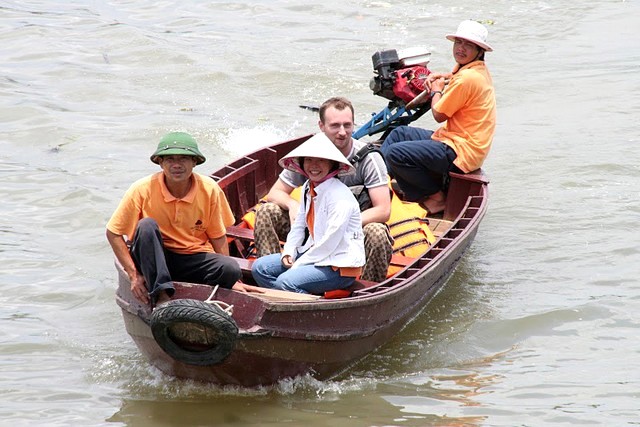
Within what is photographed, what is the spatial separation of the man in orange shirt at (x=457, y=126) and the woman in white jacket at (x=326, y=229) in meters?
2.47

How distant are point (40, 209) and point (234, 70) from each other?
5808mm

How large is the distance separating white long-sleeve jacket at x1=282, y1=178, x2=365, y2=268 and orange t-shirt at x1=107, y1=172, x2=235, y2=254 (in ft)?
1.96

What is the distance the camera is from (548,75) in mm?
16031

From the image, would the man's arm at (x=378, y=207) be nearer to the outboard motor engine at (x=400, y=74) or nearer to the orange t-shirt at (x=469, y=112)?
the orange t-shirt at (x=469, y=112)

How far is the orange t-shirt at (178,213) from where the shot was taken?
6.66m

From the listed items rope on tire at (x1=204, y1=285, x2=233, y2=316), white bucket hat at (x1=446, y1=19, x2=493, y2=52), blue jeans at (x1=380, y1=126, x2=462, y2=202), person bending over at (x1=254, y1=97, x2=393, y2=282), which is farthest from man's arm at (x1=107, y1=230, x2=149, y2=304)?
white bucket hat at (x1=446, y1=19, x2=493, y2=52)

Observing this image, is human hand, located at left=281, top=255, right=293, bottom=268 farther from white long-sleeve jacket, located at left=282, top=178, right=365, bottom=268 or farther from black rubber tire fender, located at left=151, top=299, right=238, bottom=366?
black rubber tire fender, located at left=151, top=299, right=238, bottom=366

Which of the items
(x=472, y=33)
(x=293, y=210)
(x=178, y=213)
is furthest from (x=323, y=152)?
(x=472, y=33)

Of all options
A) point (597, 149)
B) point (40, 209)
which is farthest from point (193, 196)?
point (597, 149)

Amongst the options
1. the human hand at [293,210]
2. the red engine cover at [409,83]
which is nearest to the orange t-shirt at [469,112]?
the red engine cover at [409,83]

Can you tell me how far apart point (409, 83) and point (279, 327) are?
13.3 feet

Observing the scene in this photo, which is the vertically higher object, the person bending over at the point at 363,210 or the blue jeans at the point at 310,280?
the person bending over at the point at 363,210

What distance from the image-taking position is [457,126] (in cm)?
956

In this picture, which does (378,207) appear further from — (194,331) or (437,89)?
(437,89)
